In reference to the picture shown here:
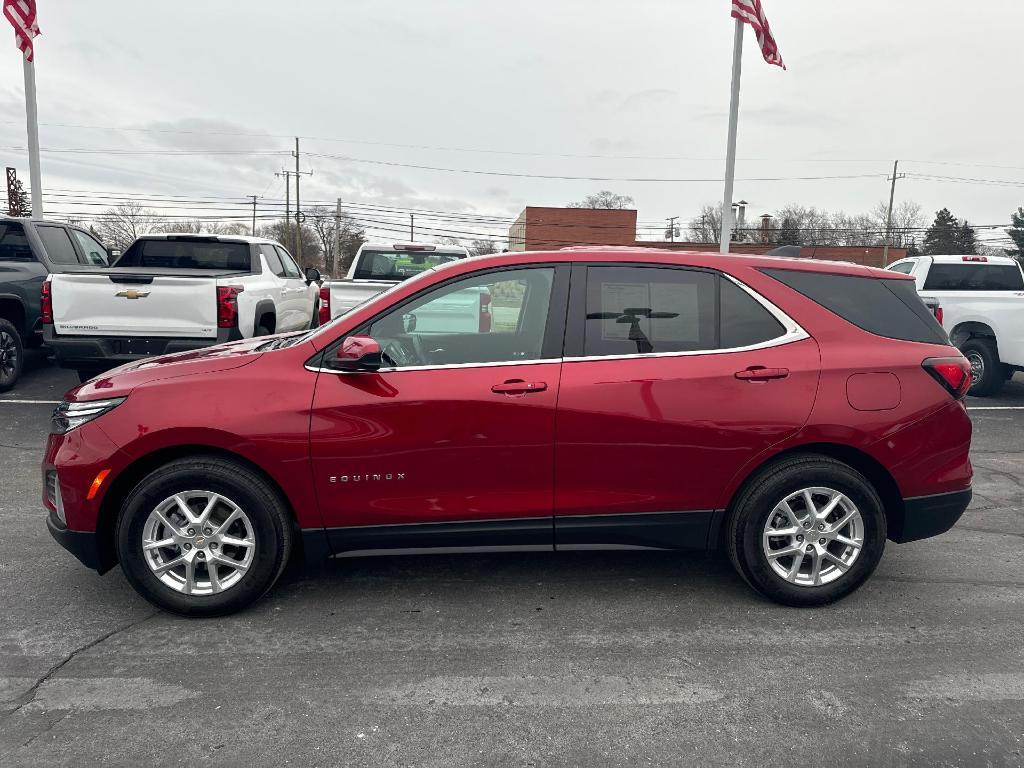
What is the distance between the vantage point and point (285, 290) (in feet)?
32.6

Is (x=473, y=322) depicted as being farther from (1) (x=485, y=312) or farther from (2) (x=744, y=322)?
(2) (x=744, y=322)

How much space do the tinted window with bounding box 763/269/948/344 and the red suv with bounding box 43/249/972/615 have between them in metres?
0.01

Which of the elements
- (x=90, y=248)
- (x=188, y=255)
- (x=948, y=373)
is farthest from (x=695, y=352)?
(x=90, y=248)

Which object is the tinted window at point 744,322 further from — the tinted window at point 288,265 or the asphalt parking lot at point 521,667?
the tinted window at point 288,265

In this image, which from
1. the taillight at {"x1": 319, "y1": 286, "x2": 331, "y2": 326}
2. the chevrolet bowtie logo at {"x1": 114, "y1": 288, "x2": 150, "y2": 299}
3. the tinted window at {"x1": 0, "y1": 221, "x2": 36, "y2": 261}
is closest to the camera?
the chevrolet bowtie logo at {"x1": 114, "y1": 288, "x2": 150, "y2": 299}

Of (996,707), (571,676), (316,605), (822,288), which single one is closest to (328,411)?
(316,605)

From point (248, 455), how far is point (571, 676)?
1.72 meters

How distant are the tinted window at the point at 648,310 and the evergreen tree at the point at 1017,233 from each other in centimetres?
7512

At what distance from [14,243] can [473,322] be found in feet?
27.9

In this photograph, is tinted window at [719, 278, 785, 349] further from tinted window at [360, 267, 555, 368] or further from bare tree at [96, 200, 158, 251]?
bare tree at [96, 200, 158, 251]

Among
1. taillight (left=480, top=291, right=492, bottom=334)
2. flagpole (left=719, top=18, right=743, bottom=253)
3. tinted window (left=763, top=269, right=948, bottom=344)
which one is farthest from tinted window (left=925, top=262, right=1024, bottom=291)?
taillight (left=480, top=291, right=492, bottom=334)

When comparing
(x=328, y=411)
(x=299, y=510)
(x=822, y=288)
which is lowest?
(x=299, y=510)

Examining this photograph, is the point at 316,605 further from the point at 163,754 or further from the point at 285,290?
the point at 285,290

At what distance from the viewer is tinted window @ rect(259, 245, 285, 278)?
9.88 metres
